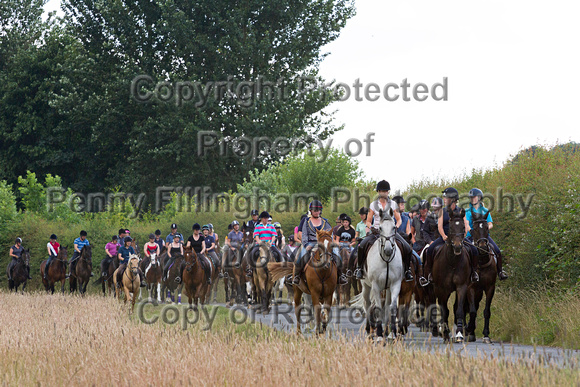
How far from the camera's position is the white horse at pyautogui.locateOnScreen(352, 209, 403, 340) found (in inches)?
509

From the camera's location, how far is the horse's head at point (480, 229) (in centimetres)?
1380

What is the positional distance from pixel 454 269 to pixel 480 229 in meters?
0.88

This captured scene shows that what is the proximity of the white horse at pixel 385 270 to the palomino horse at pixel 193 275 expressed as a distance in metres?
8.25

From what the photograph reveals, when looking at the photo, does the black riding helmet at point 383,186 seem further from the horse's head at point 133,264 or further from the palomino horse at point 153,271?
the palomino horse at point 153,271

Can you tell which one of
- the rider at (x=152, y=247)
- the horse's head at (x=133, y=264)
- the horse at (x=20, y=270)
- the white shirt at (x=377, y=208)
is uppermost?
the white shirt at (x=377, y=208)

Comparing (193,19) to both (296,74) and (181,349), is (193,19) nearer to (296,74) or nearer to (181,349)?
(296,74)

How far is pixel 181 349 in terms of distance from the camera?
9992mm

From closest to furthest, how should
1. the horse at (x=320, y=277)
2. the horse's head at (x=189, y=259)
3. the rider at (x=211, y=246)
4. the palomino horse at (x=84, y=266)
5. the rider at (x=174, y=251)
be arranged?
the horse at (x=320, y=277) < the horse's head at (x=189, y=259) < the rider at (x=174, y=251) < the rider at (x=211, y=246) < the palomino horse at (x=84, y=266)

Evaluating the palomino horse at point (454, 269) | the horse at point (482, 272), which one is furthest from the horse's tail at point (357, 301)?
the horse at point (482, 272)

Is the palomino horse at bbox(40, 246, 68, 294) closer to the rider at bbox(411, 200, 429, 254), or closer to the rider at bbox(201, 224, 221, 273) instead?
the rider at bbox(201, 224, 221, 273)

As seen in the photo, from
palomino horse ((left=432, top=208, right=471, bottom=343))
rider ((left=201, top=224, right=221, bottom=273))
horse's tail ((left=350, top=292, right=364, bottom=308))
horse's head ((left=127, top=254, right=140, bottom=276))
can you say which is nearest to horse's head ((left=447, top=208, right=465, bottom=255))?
palomino horse ((left=432, top=208, right=471, bottom=343))

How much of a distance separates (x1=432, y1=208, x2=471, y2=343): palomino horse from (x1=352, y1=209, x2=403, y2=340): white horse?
1.01 meters

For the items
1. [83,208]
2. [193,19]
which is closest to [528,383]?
[193,19]

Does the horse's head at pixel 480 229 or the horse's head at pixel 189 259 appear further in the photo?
the horse's head at pixel 189 259
